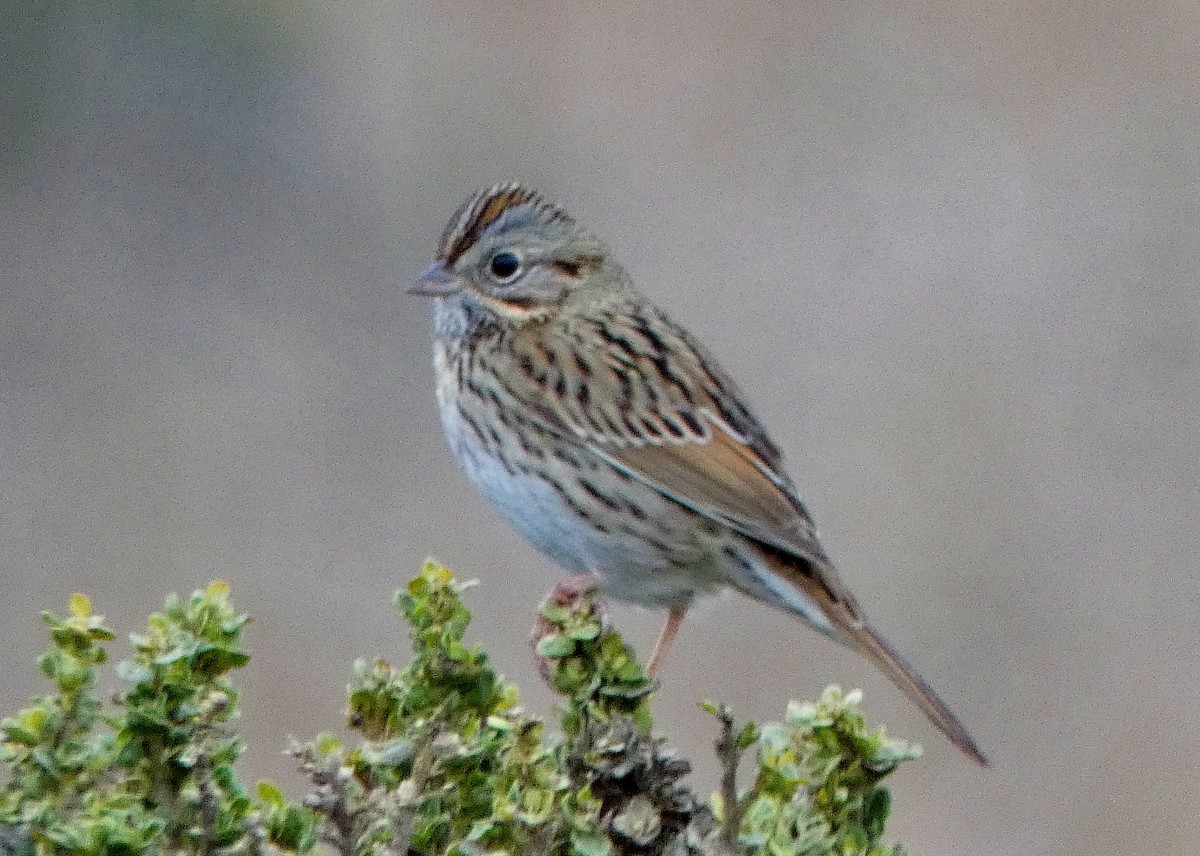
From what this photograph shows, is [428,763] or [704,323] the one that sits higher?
[704,323]

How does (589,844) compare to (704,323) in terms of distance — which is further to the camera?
(704,323)

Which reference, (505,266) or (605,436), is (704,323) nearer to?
(505,266)

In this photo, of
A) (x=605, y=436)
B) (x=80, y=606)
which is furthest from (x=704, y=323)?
(x=80, y=606)

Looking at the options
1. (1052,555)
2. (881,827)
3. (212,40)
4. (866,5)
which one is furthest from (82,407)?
(881,827)

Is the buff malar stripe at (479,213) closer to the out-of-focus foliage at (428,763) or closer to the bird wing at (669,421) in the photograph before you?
the bird wing at (669,421)

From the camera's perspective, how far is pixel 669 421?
4.40 meters

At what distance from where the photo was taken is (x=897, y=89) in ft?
34.2

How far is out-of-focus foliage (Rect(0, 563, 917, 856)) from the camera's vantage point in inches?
91.3

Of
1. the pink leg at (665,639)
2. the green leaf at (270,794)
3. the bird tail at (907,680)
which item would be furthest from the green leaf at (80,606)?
the bird tail at (907,680)

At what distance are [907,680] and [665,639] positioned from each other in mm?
524

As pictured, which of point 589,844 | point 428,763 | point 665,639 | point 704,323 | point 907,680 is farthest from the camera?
point 704,323

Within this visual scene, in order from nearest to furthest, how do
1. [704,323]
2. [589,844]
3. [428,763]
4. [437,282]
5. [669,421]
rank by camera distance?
[589,844], [428,763], [669,421], [437,282], [704,323]

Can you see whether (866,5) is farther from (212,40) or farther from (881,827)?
(881,827)

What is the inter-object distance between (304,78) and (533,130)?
1.16m
